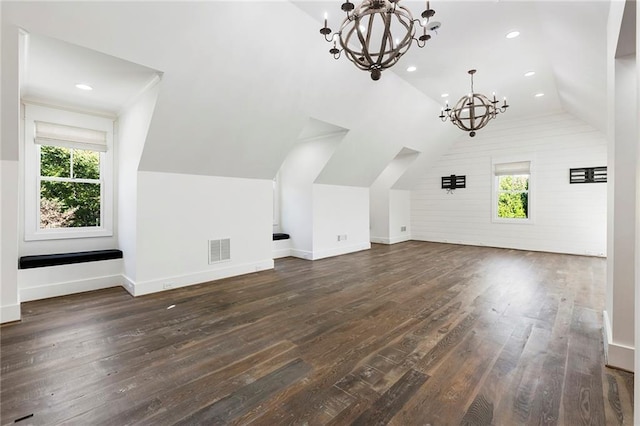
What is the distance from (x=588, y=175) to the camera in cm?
644

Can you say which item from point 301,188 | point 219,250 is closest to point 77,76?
point 219,250

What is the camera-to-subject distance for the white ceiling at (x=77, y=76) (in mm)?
2707

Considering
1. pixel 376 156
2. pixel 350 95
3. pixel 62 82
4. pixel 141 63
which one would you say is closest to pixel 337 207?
pixel 376 156

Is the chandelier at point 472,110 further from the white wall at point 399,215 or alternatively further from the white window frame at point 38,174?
the white window frame at point 38,174

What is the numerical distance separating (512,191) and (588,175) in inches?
59.5

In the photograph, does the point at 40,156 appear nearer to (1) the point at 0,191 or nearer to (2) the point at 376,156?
(1) the point at 0,191

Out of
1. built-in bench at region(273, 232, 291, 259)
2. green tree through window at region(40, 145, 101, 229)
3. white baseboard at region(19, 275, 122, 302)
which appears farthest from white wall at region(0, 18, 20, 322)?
built-in bench at region(273, 232, 291, 259)

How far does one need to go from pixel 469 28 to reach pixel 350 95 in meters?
1.83

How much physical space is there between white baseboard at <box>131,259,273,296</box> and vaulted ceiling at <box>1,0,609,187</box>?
1.56m

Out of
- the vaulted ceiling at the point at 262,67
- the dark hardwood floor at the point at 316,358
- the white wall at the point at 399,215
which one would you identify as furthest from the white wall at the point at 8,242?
the white wall at the point at 399,215

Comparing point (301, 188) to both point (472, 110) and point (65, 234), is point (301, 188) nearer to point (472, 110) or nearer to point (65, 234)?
point (472, 110)

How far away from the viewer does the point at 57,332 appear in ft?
8.69

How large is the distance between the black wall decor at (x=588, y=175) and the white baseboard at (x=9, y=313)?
32.8ft

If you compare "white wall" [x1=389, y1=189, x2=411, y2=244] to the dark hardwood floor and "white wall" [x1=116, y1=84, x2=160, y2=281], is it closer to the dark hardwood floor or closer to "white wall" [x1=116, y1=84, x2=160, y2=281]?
the dark hardwood floor
